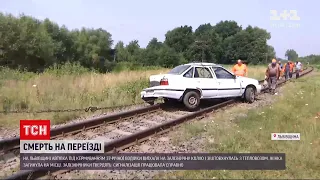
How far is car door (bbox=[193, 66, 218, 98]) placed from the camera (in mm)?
10539

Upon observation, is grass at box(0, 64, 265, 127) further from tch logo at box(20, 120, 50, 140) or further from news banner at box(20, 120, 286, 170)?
news banner at box(20, 120, 286, 170)

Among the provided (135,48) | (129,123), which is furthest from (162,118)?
(135,48)

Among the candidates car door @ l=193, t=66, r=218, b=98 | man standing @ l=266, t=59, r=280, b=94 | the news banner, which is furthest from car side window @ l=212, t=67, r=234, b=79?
the news banner

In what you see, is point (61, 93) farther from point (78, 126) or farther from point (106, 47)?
point (106, 47)

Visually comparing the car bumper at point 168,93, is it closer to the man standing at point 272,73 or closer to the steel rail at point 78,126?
the steel rail at point 78,126

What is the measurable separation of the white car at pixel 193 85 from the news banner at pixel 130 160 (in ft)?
14.5

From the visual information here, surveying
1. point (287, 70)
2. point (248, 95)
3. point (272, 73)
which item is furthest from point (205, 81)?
point (287, 70)

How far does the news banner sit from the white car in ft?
14.5

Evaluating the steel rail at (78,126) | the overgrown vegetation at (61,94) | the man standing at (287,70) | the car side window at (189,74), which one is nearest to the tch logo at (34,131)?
the steel rail at (78,126)

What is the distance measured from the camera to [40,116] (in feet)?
30.3

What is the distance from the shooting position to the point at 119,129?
7980mm

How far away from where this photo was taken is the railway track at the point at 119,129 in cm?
606

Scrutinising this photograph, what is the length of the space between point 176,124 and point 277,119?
2.74 meters

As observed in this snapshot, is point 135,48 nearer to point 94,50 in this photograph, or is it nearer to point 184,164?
point 94,50
